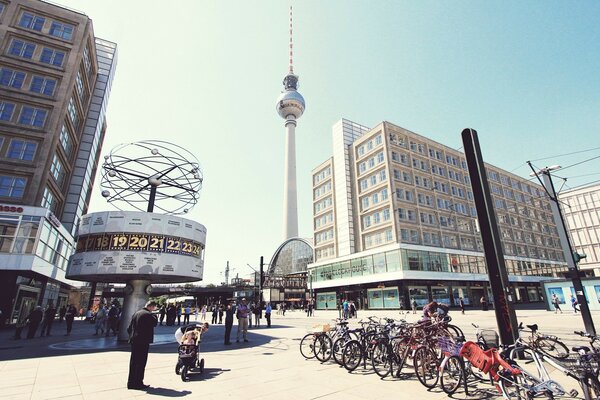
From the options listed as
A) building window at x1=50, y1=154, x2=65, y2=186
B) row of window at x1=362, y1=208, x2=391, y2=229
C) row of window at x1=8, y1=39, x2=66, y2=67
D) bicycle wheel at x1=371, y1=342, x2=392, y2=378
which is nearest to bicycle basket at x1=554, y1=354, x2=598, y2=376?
bicycle wheel at x1=371, y1=342, x2=392, y2=378

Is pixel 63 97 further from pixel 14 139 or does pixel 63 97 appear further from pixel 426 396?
pixel 426 396

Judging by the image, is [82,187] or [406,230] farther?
[406,230]

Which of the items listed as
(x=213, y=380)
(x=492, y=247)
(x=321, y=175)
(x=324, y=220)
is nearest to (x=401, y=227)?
(x=324, y=220)

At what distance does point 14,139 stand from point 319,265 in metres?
43.2

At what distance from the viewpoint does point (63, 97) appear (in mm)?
29719

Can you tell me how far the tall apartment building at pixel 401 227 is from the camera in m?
42.0

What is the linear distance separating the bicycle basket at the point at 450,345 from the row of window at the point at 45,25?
42674 millimetres

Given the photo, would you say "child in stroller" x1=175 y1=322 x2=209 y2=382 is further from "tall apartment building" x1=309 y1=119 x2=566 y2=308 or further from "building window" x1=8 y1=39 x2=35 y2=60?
"building window" x1=8 y1=39 x2=35 y2=60

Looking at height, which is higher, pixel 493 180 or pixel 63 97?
pixel 493 180

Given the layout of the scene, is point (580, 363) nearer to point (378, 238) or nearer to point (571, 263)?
point (571, 263)

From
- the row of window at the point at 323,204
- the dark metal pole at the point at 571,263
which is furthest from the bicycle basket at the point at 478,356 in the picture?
the row of window at the point at 323,204

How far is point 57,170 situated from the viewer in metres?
31.4

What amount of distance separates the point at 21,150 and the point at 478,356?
3605 centimetres

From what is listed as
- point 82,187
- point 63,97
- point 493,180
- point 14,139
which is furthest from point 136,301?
point 493,180
